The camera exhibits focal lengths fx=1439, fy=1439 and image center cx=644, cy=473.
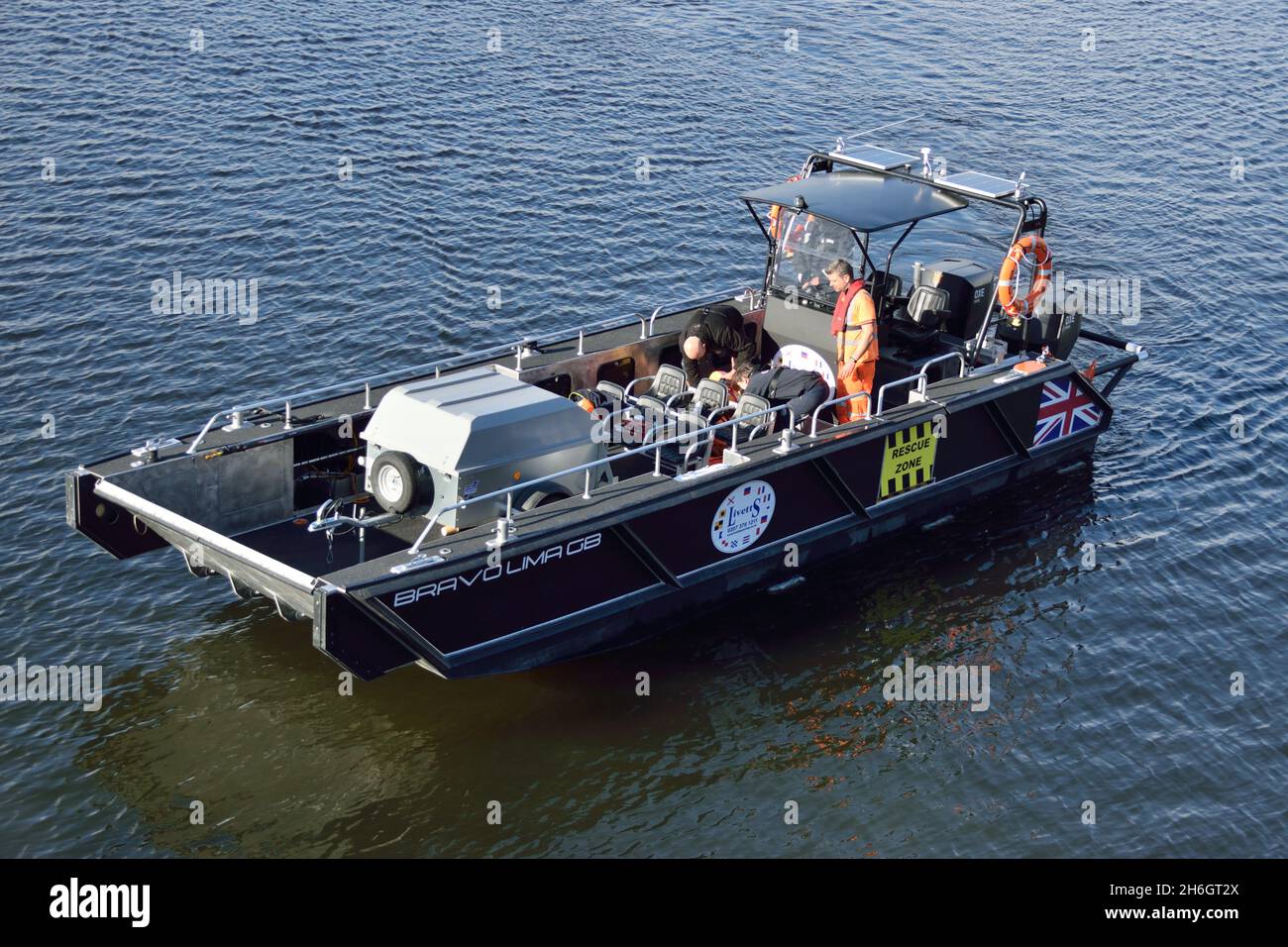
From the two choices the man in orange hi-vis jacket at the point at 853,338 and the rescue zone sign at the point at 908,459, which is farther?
the rescue zone sign at the point at 908,459

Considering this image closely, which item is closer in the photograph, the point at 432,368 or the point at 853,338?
the point at 432,368

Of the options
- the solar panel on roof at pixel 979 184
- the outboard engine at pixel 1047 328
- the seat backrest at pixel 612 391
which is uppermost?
the solar panel on roof at pixel 979 184

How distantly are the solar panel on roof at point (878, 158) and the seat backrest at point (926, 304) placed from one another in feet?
4.48

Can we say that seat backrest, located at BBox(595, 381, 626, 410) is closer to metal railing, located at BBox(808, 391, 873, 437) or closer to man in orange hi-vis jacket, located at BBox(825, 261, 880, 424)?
Result: metal railing, located at BBox(808, 391, 873, 437)

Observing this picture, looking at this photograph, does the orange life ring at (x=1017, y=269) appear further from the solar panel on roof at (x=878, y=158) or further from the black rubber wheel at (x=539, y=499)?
the black rubber wheel at (x=539, y=499)

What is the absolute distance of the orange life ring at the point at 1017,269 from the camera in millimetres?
15367

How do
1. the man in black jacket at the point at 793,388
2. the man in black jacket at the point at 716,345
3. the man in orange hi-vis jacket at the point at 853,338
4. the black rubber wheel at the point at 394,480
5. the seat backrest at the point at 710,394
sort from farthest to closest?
the man in black jacket at the point at 716,345
the seat backrest at the point at 710,394
the man in orange hi-vis jacket at the point at 853,338
the man in black jacket at the point at 793,388
the black rubber wheel at the point at 394,480

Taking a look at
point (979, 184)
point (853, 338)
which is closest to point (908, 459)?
point (853, 338)

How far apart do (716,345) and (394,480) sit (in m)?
4.20

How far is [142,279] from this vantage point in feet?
64.2

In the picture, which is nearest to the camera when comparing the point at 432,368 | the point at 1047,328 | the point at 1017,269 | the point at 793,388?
the point at 432,368

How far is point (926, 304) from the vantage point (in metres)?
15.7

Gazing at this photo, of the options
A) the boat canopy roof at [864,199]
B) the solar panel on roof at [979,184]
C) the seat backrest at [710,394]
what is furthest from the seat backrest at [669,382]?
the solar panel on roof at [979,184]

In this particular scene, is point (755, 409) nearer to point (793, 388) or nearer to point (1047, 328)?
point (793, 388)
